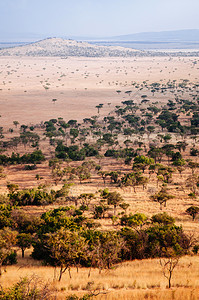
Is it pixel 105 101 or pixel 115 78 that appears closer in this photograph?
pixel 105 101

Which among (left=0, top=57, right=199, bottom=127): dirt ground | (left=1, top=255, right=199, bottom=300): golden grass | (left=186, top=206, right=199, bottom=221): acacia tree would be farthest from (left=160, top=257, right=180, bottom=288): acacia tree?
(left=0, top=57, right=199, bottom=127): dirt ground

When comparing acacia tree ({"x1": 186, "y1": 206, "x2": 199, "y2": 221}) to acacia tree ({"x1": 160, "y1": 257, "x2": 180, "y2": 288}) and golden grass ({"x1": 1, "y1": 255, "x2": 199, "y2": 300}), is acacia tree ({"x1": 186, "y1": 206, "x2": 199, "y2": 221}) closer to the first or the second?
golden grass ({"x1": 1, "y1": 255, "x2": 199, "y2": 300})

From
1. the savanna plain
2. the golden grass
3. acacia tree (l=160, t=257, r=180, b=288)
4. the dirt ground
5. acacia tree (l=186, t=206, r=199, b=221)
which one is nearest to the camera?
the golden grass

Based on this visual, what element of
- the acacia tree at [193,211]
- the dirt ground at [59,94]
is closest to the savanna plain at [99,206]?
the acacia tree at [193,211]

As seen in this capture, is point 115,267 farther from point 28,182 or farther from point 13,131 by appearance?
point 13,131

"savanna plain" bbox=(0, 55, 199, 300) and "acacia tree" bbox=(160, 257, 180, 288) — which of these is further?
"savanna plain" bbox=(0, 55, 199, 300)

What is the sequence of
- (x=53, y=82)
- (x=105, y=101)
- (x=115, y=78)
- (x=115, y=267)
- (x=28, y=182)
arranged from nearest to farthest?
1. (x=115, y=267)
2. (x=28, y=182)
3. (x=105, y=101)
4. (x=53, y=82)
5. (x=115, y=78)

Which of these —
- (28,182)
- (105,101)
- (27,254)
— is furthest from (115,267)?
(105,101)

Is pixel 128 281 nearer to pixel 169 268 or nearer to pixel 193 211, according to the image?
pixel 169 268

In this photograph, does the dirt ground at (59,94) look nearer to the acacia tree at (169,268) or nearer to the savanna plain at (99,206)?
the savanna plain at (99,206)
